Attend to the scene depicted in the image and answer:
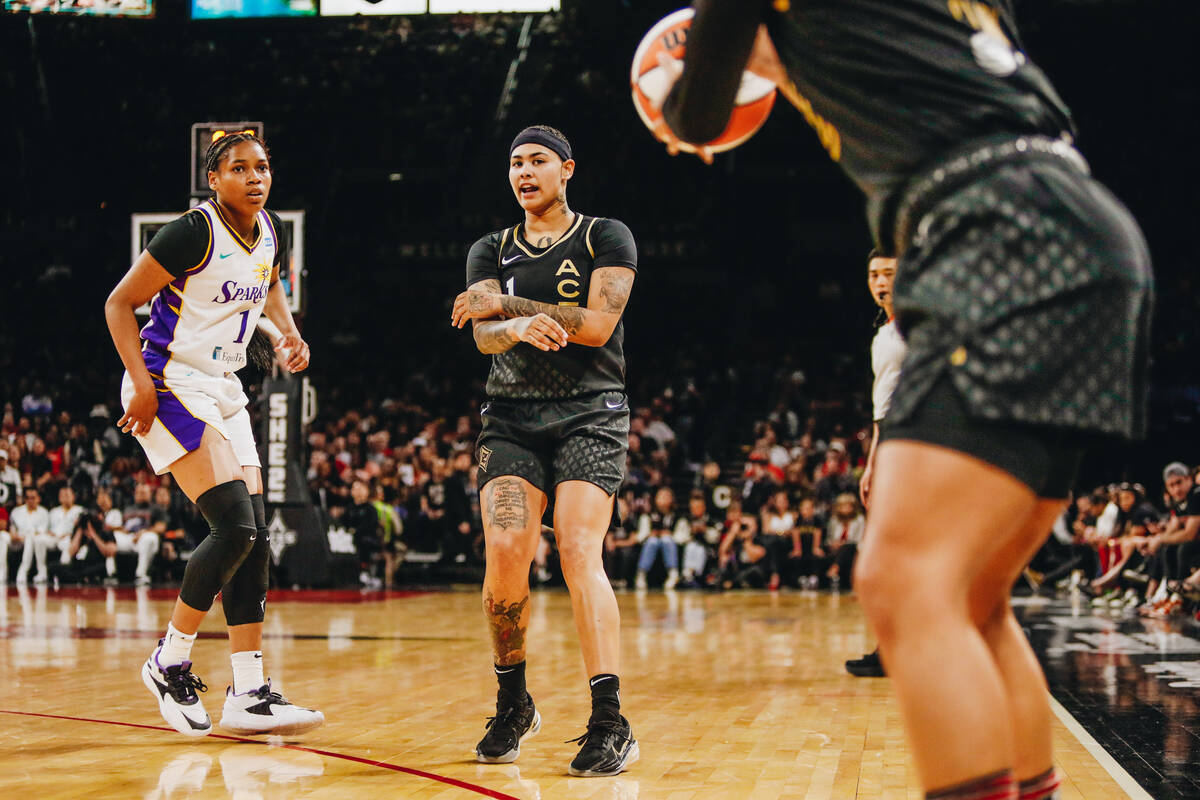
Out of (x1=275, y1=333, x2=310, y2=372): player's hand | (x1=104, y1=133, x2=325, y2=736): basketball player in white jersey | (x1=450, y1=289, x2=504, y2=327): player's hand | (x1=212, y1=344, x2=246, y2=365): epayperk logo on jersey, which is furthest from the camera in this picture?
(x1=275, y1=333, x2=310, y2=372): player's hand

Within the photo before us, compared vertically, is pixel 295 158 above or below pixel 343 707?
above

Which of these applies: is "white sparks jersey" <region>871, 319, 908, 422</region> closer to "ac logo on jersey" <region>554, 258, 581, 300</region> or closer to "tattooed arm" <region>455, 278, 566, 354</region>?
"ac logo on jersey" <region>554, 258, 581, 300</region>

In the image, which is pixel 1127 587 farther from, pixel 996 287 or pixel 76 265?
Answer: pixel 76 265

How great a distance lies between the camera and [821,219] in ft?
77.2

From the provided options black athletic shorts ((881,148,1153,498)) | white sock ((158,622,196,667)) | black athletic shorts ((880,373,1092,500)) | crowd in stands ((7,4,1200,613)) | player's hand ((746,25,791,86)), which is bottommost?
white sock ((158,622,196,667))

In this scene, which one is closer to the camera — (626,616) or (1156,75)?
(626,616)

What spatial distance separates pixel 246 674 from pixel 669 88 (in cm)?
302

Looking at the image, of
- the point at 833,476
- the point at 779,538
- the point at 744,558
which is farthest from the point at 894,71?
the point at 833,476

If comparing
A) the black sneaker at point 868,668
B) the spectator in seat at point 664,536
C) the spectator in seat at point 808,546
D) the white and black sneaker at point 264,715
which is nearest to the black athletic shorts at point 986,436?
the white and black sneaker at point 264,715

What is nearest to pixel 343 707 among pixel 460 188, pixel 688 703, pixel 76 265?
pixel 688 703

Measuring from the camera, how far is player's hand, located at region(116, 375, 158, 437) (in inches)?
166

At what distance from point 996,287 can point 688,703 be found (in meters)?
3.89

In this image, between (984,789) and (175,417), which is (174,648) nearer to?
(175,417)

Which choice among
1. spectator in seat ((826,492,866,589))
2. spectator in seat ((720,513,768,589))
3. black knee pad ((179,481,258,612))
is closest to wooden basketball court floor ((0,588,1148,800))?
black knee pad ((179,481,258,612))
